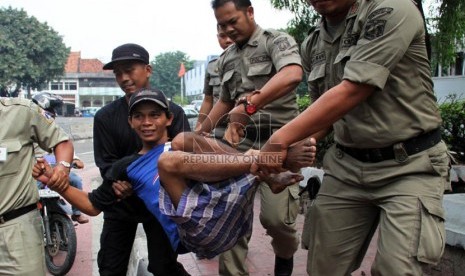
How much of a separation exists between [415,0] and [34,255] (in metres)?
2.30

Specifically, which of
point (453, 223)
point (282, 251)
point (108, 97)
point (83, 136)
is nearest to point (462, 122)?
point (453, 223)

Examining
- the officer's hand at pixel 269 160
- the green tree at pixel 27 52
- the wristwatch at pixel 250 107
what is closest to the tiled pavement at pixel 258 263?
the wristwatch at pixel 250 107

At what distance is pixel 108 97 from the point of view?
66062mm

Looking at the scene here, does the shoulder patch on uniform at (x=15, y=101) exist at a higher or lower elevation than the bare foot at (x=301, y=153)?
higher

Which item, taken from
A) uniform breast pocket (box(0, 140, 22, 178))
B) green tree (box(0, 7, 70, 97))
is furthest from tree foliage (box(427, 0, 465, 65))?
green tree (box(0, 7, 70, 97))

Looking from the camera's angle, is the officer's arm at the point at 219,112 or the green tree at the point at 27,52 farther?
the green tree at the point at 27,52

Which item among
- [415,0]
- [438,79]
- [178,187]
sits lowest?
[178,187]

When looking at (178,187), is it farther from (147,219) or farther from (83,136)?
(83,136)

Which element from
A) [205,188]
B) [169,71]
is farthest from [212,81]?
[169,71]

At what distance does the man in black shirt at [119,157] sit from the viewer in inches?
105

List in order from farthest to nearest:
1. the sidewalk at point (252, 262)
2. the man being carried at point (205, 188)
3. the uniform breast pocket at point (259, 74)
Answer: the sidewalk at point (252, 262), the uniform breast pocket at point (259, 74), the man being carried at point (205, 188)

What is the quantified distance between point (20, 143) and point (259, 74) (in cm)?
151

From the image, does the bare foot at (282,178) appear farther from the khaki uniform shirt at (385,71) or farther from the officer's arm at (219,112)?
the officer's arm at (219,112)

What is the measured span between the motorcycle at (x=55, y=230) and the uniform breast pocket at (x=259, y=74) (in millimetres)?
2174
